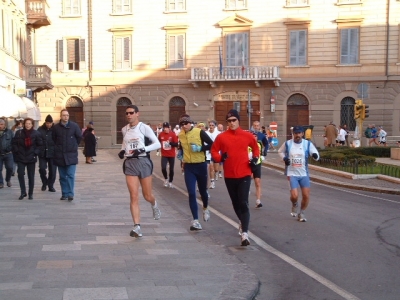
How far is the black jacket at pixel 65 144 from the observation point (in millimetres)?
13352

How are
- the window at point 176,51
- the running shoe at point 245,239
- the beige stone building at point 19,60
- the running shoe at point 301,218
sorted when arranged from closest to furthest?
the running shoe at point 245,239, the running shoe at point 301,218, the beige stone building at point 19,60, the window at point 176,51

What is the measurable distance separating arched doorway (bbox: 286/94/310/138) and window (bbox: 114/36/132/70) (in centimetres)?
1163

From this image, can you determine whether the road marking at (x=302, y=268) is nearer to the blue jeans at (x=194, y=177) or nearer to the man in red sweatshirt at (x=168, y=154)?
the blue jeans at (x=194, y=177)

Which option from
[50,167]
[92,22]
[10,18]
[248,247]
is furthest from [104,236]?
[92,22]

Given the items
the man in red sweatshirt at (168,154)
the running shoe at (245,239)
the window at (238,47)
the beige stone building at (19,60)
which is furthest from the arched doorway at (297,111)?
the running shoe at (245,239)

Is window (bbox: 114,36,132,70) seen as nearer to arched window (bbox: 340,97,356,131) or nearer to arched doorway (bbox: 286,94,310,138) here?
arched doorway (bbox: 286,94,310,138)

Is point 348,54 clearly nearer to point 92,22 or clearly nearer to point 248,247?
point 92,22

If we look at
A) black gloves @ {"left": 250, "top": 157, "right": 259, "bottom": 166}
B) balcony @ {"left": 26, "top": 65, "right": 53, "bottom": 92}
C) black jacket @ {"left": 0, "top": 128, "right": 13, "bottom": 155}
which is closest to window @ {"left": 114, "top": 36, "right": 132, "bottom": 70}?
balcony @ {"left": 26, "top": 65, "right": 53, "bottom": 92}

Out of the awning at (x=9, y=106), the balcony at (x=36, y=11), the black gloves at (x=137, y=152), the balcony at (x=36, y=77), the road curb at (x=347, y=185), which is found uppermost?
the balcony at (x=36, y=11)

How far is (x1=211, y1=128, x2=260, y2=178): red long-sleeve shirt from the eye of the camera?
29.5 ft

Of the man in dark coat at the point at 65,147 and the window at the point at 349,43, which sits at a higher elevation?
the window at the point at 349,43

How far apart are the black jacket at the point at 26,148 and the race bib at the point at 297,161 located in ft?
19.4

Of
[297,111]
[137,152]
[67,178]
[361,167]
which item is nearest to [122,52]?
[297,111]

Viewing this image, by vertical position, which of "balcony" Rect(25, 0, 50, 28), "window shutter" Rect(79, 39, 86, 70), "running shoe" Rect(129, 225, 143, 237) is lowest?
"running shoe" Rect(129, 225, 143, 237)
